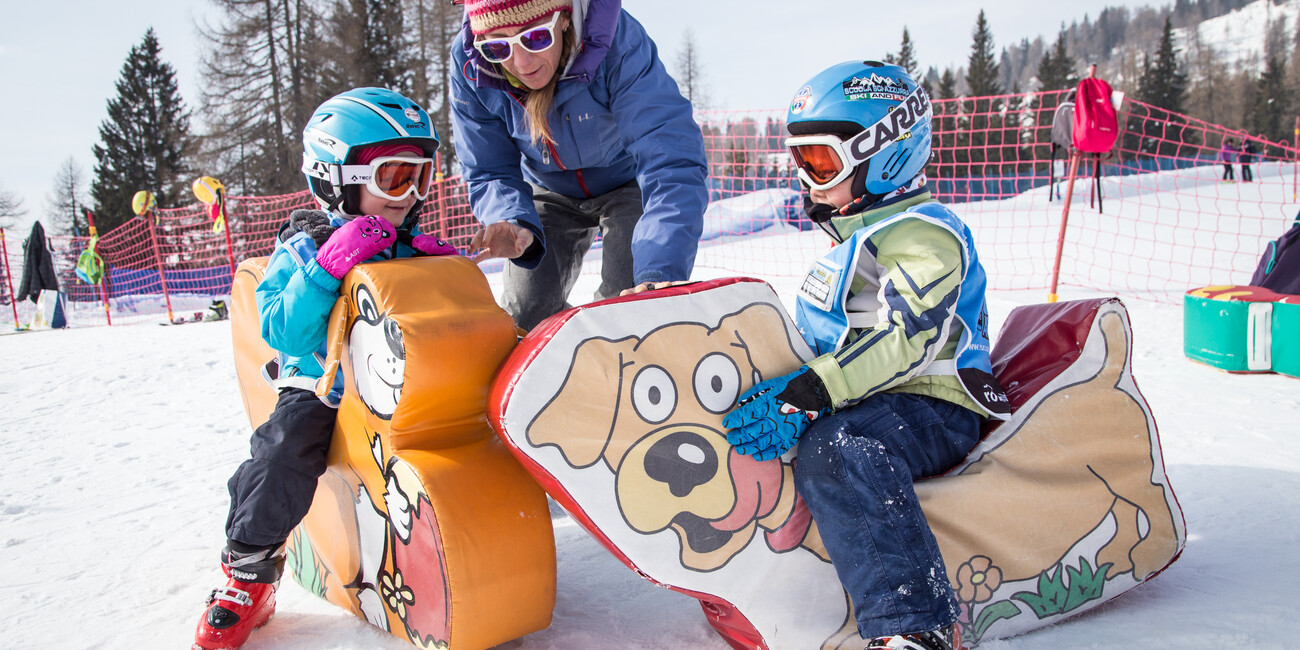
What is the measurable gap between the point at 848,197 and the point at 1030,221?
14085mm

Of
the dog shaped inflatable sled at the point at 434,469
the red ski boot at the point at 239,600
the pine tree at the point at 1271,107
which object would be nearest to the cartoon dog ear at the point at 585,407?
the dog shaped inflatable sled at the point at 434,469

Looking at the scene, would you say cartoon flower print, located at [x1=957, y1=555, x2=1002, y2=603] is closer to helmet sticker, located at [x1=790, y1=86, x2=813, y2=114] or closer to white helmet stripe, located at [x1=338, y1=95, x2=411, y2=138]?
helmet sticker, located at [x1=790, y1=86, x2=813, y2=114]

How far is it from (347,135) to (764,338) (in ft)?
4.65

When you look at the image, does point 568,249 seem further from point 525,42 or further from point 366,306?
point 366,306

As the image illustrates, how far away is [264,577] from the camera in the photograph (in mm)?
2061

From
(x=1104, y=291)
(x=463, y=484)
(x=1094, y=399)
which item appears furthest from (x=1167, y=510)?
(x=1104, y=291)

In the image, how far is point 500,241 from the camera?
2.55 metres

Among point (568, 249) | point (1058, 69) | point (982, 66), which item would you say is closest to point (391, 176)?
point (568, 249)

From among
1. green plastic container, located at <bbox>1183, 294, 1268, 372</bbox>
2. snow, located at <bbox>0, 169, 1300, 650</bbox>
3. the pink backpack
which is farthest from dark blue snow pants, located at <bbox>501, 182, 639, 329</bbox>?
A: the pink backpack

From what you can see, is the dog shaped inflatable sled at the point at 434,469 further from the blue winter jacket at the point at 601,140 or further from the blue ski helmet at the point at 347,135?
the blue winter jacket at the point at 601,140

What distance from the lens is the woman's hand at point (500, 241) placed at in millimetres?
2469

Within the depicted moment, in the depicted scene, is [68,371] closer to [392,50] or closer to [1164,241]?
[1164,241]

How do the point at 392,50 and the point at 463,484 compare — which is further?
the point at 392,50

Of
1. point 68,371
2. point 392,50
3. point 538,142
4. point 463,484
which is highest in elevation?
point 392,50
